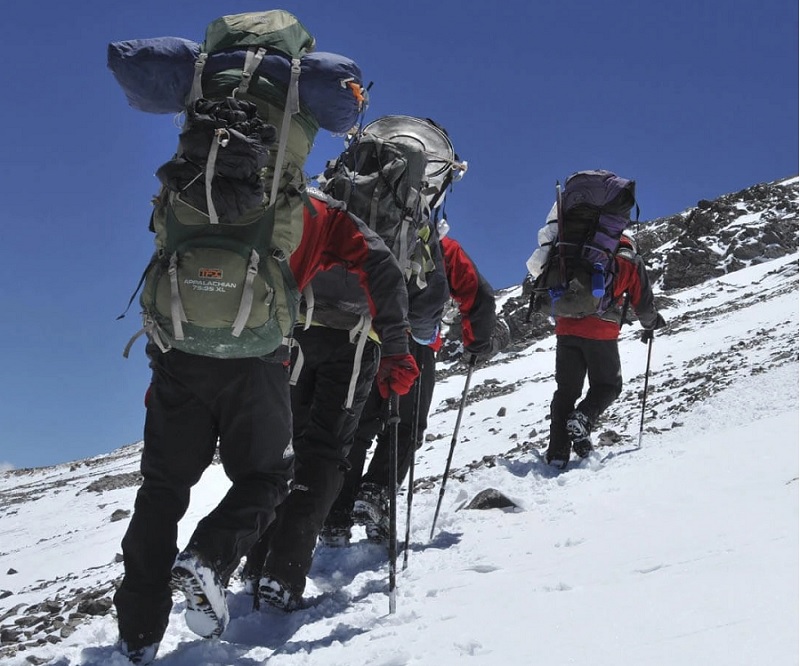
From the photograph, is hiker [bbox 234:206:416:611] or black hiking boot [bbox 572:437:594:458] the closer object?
hiker [bbox 234:206:416:611]

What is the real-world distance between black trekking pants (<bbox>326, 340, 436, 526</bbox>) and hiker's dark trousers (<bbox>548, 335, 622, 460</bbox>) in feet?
6.45

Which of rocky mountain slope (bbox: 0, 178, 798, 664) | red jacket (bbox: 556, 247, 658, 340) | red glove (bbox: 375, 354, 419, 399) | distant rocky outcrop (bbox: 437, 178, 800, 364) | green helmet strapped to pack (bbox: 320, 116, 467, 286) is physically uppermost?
distant rocky outcrop (bbox: 437, 178, 800, 364)

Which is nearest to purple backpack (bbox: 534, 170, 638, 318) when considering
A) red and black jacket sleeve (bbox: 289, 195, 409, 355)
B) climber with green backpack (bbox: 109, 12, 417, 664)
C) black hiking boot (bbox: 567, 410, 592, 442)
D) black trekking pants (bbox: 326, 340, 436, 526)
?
black hiking boot (bbox: 567, 410, 592, 442)

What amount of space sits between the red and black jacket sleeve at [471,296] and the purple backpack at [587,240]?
57.4 inches

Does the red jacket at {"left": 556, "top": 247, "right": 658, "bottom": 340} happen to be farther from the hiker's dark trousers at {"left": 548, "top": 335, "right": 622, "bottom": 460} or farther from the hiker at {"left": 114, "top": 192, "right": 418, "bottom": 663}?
the hiker at {"left": 114, "top": 192, "right": 418, "bottom": 663}

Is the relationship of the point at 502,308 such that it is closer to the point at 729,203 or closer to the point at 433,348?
the point at 729,203

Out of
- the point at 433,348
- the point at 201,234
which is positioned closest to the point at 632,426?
the point at 433,348

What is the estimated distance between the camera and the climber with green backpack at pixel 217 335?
2.79 metres

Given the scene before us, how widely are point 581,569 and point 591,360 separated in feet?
14.1

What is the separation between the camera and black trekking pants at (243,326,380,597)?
11.9 ft

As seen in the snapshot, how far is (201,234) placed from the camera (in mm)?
2838

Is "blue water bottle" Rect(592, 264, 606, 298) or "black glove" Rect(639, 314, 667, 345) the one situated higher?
"blue water bottle" Rect(592, 264, 606, 298)

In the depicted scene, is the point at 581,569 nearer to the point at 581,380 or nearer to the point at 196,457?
the point at 196,457

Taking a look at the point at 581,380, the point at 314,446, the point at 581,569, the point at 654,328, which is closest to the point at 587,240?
the point at 581,380
